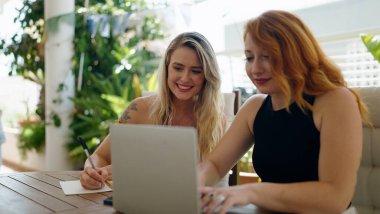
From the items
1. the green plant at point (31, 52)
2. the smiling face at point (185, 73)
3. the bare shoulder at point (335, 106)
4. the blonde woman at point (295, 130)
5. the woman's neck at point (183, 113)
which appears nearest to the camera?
the blonde woman at point (295, 130)

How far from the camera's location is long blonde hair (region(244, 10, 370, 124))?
1139 millimetres

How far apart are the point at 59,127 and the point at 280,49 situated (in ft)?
11.6

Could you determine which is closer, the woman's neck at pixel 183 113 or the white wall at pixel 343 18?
the woman's neck at pixel 183 113

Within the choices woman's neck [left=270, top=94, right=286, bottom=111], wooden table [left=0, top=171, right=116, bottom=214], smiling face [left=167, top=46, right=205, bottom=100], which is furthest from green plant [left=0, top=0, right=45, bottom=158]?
woman's neck [left=270, top=94, right=286, bottom=111]

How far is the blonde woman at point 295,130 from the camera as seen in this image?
38.0 inches

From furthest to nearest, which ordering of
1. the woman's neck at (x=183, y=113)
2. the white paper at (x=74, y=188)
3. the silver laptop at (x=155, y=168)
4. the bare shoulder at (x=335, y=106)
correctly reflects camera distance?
1. the woman's neck at (x=183, y=113)
2. the white paper at (x=74, y=188)
3. the bare shoulder at (x=335, y=106)
4. the silver laptop at (x=155, y=168)

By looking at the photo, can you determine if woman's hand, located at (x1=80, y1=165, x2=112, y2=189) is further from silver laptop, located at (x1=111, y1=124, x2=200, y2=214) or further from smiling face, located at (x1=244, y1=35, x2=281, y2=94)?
smiling face, located at (x1=244, y1=35, x2=281, y2=94)

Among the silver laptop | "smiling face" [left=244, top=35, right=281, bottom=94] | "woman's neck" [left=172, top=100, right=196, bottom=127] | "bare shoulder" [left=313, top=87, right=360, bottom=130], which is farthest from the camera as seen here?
"woman's neck" [left=172, top=100, right=196, bottom=127]

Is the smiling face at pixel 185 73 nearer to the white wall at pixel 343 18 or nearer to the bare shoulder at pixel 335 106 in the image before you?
the bare shoulder at pixel 335 106

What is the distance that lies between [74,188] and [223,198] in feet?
2.27

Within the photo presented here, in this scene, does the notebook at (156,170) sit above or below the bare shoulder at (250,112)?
below

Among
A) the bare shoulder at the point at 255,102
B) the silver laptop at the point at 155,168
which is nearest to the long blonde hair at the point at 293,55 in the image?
the bare shoulder at the point at 255,102

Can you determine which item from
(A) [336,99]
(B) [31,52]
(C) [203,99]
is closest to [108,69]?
(B) [31,52]

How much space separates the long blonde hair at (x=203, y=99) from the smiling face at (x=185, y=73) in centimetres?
3
